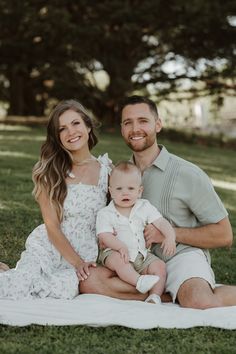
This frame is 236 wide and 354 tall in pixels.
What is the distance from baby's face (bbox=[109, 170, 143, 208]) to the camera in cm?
420

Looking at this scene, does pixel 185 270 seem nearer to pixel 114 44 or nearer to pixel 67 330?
pixel 67 330

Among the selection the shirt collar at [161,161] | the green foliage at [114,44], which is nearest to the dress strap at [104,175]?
the shirt collar at [161,161]

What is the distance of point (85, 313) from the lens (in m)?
3.88

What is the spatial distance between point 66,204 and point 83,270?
46 cm

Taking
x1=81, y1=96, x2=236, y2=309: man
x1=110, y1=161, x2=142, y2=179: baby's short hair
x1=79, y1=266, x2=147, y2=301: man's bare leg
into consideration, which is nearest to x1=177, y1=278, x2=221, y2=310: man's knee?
x1=81, y1=96, x2=236, y2=309: man

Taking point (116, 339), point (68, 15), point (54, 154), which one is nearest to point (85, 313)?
point (116, 339)

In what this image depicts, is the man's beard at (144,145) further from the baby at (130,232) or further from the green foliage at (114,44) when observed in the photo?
the green foliage at (114,44)

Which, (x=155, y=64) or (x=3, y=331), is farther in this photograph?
(x=155, y=64)

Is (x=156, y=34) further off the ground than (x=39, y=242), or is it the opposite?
(x=156, y=34)

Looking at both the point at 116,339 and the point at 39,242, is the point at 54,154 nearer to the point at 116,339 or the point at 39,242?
the point at 39,242

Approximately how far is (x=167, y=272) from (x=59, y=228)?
2.38ft

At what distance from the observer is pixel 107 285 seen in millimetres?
4219

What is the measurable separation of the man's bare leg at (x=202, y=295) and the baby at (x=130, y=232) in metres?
0.15

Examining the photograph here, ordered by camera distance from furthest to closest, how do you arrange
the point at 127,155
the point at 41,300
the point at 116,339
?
the point at 127,155, the point at 41,300, the point at 116,339
